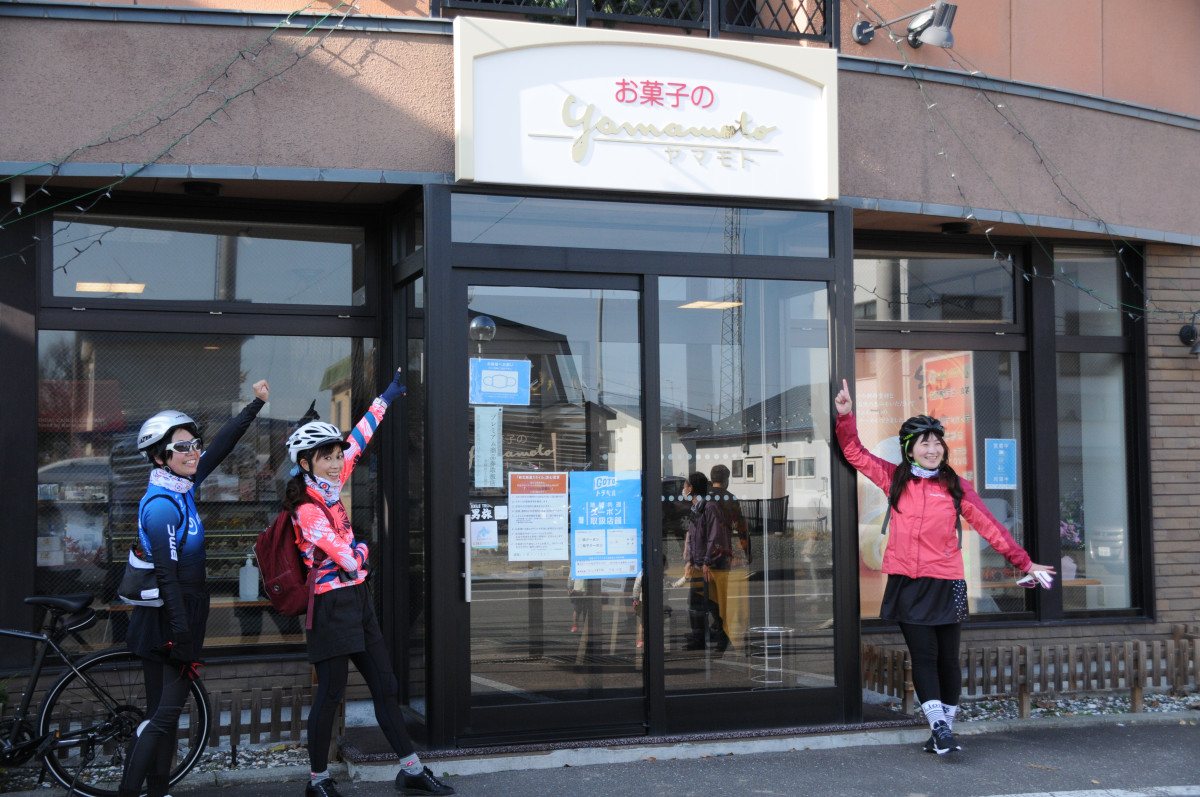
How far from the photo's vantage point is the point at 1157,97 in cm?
895

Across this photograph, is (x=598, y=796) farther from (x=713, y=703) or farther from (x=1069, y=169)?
(x=1069, y=169)

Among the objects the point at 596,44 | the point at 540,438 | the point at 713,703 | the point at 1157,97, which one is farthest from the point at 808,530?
the point at 1157,97

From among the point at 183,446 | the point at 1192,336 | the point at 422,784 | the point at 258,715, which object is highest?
the point at 1192,336

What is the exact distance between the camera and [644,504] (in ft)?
22.4

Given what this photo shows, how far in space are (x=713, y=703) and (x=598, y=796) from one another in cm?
124

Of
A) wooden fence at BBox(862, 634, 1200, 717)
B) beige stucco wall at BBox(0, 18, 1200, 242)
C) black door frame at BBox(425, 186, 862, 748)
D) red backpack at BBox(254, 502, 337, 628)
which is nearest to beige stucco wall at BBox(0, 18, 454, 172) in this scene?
beige stucco wall at BBox(0, 18, 1200, 242)

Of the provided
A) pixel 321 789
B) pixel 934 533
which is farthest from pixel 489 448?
pixel 934 533

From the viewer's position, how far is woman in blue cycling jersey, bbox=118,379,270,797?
5328 millimetres

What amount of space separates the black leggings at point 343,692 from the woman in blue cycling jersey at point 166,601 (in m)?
0.64

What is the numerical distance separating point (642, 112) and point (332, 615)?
3.45m

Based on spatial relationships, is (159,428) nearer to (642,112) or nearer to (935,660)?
(642,112)

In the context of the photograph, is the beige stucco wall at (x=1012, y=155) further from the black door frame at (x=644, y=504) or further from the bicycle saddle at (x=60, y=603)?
the bicycle saddle at (x=60, y=603)

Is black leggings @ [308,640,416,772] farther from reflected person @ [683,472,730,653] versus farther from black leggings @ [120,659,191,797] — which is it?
reflected person @ [683,472,730,653]

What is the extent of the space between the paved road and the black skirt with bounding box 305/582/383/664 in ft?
A: 2.71
